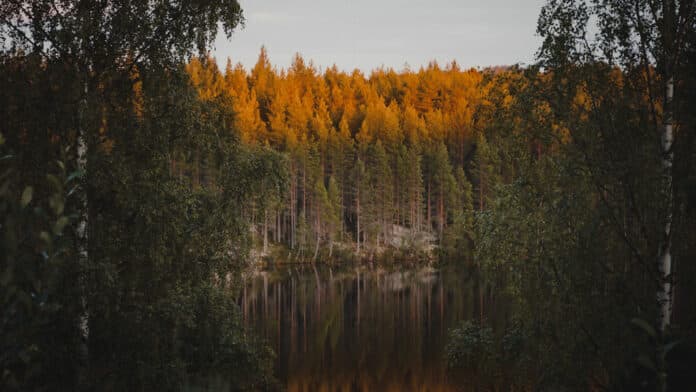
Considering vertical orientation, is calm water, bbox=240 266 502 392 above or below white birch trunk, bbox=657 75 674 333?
below

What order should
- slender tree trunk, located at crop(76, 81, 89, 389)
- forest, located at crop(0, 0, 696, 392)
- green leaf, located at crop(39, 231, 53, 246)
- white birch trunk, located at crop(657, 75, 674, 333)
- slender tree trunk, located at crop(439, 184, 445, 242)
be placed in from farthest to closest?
slender tree trunk, located at crop(439, 184, 445, 242) → slender tree trunk, located at crop(76, 81, 89, 389) → forest, located at crop(0, 0, 696, 392) → white birch trunk, located at crop(657, 75, 674, 333) → green leaf, located at crop(39, 231, 53, 246)

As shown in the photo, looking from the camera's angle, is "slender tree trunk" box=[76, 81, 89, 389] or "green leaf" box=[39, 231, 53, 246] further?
"slender tree trunk" box=[76, 81, 89, 389]

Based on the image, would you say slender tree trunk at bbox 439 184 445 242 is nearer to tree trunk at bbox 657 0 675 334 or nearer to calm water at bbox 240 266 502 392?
calm water at bbox 240 266 502 392

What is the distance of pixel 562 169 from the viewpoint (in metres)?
10.5

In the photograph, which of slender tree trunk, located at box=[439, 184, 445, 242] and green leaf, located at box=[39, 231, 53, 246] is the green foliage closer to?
green leaf, located at box=[39, 231, 53, 246]

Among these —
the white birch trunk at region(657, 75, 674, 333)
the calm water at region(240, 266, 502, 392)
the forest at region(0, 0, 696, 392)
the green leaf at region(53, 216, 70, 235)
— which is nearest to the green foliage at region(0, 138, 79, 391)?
the green leaf at region(53, 216, 70, 235)

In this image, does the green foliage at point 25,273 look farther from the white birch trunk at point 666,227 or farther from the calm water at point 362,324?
the calm water at point 362,324

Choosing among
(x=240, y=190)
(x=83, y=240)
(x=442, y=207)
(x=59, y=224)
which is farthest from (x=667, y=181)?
(x=442, y=207)

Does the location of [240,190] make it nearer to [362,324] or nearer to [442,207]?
[362,324]

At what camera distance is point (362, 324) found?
28703 mm

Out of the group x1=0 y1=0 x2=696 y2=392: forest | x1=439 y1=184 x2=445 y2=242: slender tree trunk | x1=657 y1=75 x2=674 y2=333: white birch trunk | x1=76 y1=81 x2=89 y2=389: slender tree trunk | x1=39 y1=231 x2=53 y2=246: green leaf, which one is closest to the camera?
x1=39 y1=231 x2=53 y2=246: green leaf

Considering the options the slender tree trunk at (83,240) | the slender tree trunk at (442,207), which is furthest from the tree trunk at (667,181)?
the slender tree trunk at (442,207)

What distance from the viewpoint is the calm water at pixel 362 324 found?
20000 mm

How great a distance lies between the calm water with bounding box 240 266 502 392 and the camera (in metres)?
20.0
